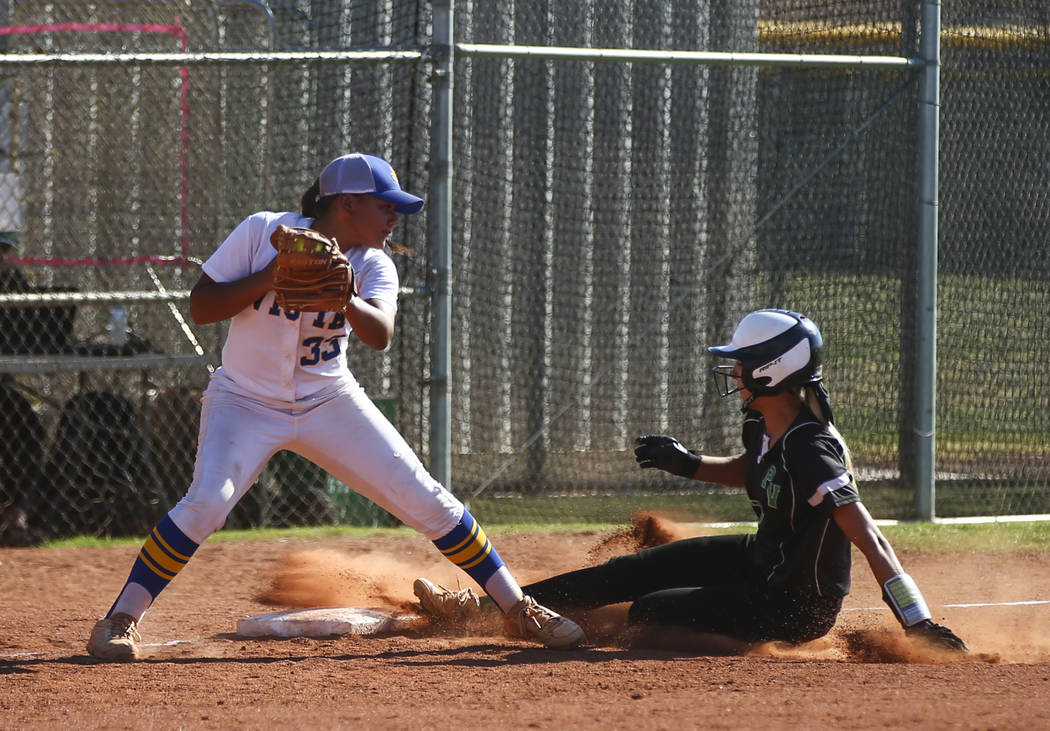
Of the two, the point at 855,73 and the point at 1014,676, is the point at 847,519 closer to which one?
the point at 1014,676

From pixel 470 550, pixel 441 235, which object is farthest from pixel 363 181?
pixel 441 235

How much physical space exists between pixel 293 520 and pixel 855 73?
4.58 m

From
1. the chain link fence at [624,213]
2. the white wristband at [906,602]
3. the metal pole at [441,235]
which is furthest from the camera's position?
the chain link fence at [624,213]

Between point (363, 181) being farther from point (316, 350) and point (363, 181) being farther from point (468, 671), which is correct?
point (468, 671)

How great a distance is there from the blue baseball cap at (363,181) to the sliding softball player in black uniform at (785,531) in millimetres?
1243

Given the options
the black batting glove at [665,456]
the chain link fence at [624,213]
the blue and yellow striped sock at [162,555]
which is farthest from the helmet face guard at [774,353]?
the chain link fence at [624,213]

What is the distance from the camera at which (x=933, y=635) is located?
4.36 m

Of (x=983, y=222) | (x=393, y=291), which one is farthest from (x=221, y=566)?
(x=983, y=222)

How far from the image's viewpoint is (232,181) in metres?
8.95

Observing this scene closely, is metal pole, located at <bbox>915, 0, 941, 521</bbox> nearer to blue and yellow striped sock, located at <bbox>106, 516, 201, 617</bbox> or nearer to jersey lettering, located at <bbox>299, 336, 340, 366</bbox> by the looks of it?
jersey lettering, located at <bbox>299, 336, 340, 366</bbox>

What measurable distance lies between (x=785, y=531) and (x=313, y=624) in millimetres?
1803

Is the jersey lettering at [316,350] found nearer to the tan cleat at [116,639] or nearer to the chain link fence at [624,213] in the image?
the tan cleat at [116,639]

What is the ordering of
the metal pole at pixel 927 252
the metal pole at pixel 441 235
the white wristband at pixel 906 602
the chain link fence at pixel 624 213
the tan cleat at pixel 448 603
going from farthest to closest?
1. the chain link fence at pixel 624 213
2. the metal pole at pixel 927 252
3. the metal pole at pixel 441 235
4. the tan cleat at pixel 448 603
5. the white wristband at pixel 906 602

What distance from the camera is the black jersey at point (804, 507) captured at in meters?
4.47
